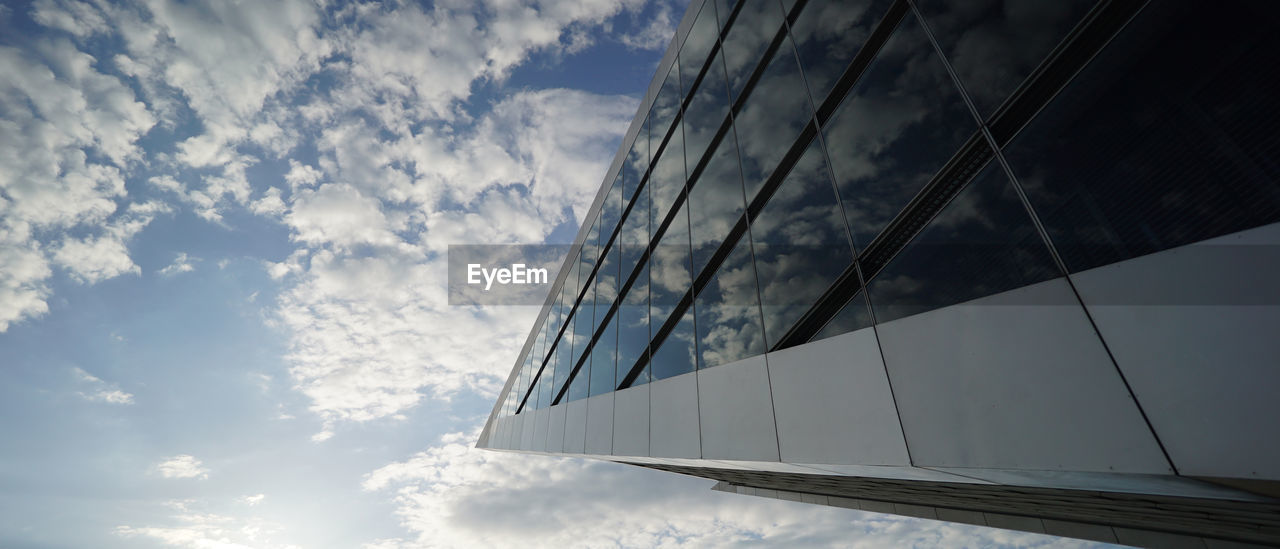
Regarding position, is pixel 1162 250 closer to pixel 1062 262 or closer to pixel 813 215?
pixel 1062 262

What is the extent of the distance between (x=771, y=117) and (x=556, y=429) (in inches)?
521

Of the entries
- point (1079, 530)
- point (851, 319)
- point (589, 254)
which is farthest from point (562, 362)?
point (1079, 530)

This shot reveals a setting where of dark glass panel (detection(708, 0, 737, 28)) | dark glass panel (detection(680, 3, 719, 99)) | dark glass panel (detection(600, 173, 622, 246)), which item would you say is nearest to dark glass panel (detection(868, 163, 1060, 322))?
dark glass panel (detection(708, 0, 737, 28))

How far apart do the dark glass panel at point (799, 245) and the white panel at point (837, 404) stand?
2.18ft

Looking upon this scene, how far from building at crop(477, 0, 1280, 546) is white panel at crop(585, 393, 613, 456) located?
3258 millimetres

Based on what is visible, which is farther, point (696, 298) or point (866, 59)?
point (696, 298)

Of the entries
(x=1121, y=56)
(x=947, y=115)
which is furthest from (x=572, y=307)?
(x=1121, y=56)

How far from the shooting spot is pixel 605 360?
1430 centimetres

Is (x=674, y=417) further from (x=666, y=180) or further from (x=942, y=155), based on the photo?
(x=942, y=155)

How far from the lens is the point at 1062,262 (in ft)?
12.3

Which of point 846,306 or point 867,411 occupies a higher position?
point 846,306

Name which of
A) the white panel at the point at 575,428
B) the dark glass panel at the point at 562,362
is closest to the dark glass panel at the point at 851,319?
the white panel at the point at 575,428

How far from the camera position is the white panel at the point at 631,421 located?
10.4 meters

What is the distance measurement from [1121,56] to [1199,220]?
1.39 metres
